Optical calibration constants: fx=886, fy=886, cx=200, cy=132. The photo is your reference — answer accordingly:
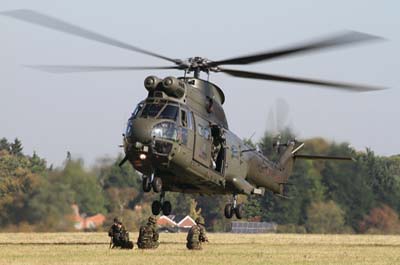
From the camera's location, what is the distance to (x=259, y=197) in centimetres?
4491

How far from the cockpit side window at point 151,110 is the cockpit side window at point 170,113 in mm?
193

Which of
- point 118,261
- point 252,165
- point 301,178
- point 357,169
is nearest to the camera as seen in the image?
point 118,261

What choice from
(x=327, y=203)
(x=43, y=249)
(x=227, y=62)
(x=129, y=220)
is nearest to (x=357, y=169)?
(x=327, y=203)

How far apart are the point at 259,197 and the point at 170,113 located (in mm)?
14603

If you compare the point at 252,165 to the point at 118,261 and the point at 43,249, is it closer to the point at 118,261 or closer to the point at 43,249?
the point at 43,249

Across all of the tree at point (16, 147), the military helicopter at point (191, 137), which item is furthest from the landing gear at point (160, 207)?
the tree at point (16, 147)

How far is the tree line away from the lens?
42688 mm

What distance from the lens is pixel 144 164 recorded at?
31.7m

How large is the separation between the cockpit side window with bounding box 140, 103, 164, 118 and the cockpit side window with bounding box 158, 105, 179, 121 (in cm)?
19

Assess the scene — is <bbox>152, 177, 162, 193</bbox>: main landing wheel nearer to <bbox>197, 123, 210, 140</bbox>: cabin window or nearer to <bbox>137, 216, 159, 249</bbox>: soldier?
<bbox>137, 216, 159, 249</bbox>: soldier

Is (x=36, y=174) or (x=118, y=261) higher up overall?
(x=36, y=174)

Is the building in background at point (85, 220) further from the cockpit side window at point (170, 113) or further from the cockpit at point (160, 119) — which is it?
the cockpit side window at point (170, 113)

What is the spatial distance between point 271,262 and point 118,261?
4.50 meters

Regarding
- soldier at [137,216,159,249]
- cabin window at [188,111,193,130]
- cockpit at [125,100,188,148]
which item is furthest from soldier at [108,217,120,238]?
cabin window at [188,111,193,130]
